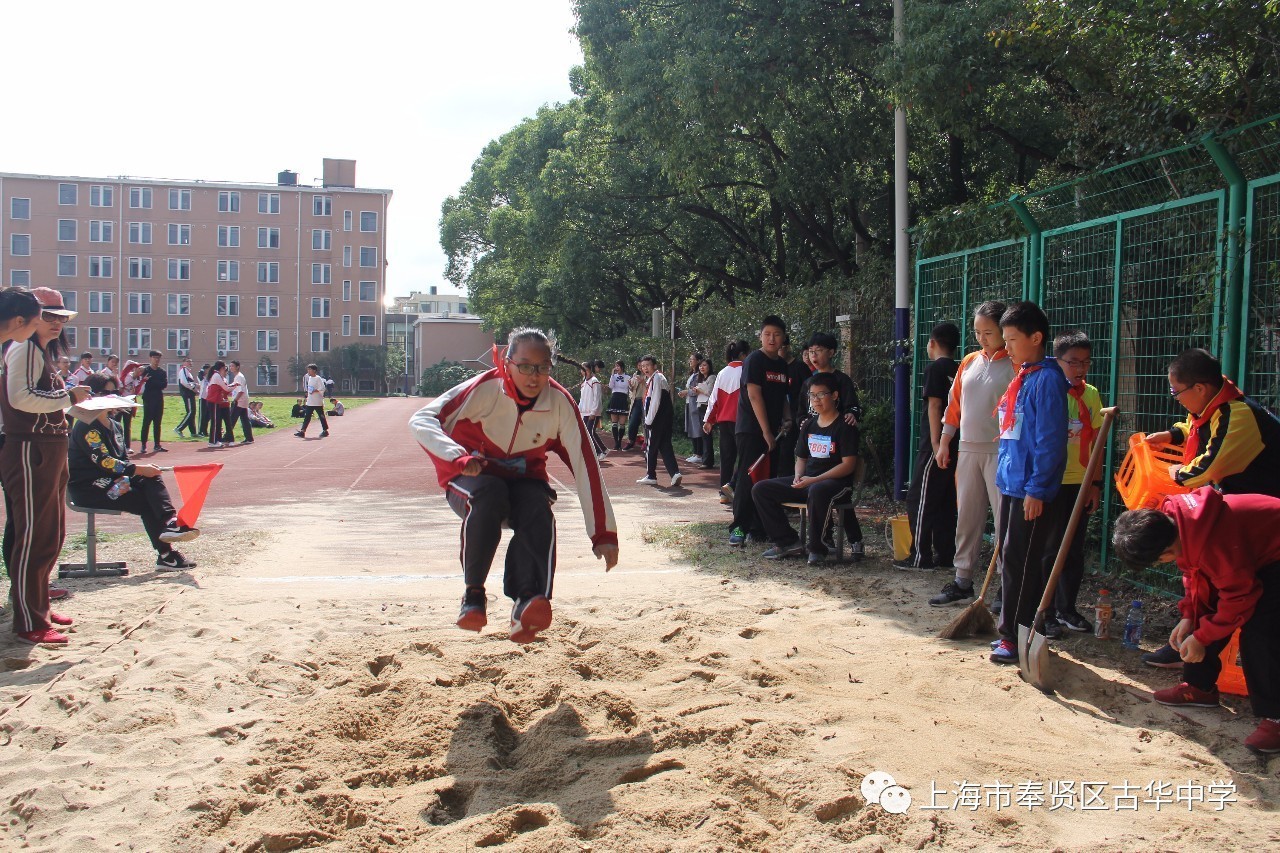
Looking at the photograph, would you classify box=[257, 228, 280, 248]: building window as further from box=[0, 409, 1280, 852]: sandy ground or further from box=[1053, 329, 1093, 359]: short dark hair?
box=[1053, 329, 1093, 359]: short dark hair

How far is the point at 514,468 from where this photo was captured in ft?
17.1

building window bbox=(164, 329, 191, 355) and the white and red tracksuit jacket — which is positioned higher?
building window bbox=(164, 329, 191, 355)

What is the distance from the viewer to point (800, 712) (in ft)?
14.8

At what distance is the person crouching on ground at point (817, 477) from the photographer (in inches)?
310

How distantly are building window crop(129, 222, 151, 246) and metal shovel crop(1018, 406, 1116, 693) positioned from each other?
84529 millimetres

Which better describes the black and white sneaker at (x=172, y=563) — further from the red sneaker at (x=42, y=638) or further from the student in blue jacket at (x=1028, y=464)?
the student in blue jacket at (x=1028, y=464)

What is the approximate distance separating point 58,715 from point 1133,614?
5604mm

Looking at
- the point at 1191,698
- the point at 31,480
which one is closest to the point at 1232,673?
the point at 1191,698

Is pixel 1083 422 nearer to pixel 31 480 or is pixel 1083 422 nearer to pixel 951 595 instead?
pixel 951 595

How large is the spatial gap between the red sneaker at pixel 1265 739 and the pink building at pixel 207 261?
81854 mm

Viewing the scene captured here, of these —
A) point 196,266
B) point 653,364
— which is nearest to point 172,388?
point 196,266

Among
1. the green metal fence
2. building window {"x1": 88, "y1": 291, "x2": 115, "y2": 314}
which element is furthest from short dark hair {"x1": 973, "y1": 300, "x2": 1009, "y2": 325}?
building window {"x1": 88, "y1": 291, "x2": 115, "y2": 314}

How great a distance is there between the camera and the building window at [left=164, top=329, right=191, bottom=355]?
78688 mm

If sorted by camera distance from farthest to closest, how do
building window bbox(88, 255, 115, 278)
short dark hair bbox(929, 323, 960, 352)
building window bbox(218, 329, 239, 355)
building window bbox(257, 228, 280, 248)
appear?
building window bbox(257, 228, 280, 248), building window bbox(218, 329, 239, 355), building window bbox(88, 255, 115, 278), short dark hair bbox(929, 323, 960, 352)
